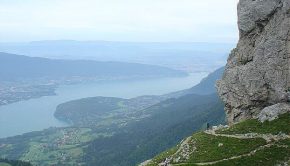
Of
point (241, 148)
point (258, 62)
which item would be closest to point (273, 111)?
point (258, 62)

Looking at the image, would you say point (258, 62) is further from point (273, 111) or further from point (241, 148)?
point (241, 148)

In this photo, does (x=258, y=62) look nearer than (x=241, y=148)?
No

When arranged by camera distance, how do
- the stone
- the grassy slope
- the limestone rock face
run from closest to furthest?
the grassy slope, the stone, the limestone rock face

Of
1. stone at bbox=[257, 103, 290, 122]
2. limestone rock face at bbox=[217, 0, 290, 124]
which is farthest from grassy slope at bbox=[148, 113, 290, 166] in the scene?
limestone rock face at bbox=[217, 0, 290, 124]

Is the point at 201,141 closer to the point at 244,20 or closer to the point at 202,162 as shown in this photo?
the point at 202,162

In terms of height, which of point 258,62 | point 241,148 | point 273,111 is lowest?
point 241,148

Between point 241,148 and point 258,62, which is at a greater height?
point 258,62

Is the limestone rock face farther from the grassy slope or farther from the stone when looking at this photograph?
the grassy slope
